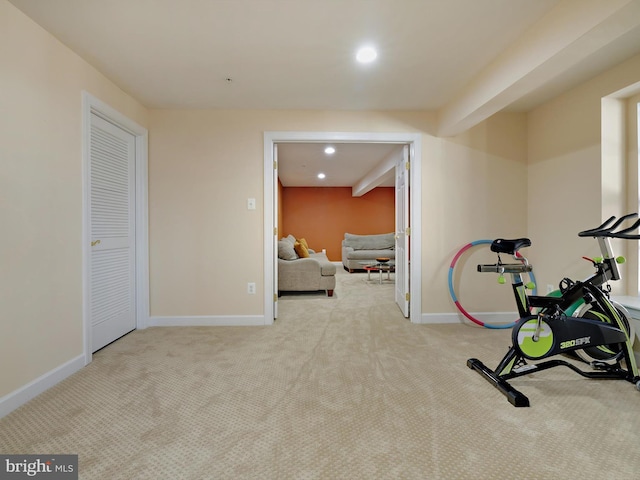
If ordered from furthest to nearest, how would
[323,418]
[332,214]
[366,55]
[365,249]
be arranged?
[332,214] → [365,249] → [366,55] → [323,418]

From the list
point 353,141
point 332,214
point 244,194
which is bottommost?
point 244,194

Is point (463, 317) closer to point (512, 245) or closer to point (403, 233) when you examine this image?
point (403, 233)

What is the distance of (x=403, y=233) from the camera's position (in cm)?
394

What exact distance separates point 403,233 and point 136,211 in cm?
295

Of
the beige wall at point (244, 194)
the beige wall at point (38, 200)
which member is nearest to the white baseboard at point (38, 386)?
the beige wall at point (38, 200)

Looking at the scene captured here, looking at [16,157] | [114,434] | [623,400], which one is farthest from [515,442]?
[16,157]

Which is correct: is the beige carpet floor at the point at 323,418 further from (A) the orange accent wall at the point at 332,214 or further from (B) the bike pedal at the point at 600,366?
(A) the orange accent wall at the point at 332,214

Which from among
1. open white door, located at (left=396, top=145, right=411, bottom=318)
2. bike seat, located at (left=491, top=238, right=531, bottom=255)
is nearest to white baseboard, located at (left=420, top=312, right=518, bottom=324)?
open white door, located at (left=396, top=145, right=411, bottom=318)

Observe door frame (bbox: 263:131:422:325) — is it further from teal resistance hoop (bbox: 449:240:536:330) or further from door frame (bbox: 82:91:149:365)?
door frame (bbox: 82:91:149:365)

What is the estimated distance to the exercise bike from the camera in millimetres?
2033

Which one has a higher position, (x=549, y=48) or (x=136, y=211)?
(x=549, y=48)

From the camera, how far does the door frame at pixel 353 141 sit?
3490 mm

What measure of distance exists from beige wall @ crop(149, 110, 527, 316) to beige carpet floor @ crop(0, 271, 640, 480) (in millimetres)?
811

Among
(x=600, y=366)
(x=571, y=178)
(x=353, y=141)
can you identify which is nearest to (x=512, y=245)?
(x=600, y=366)
